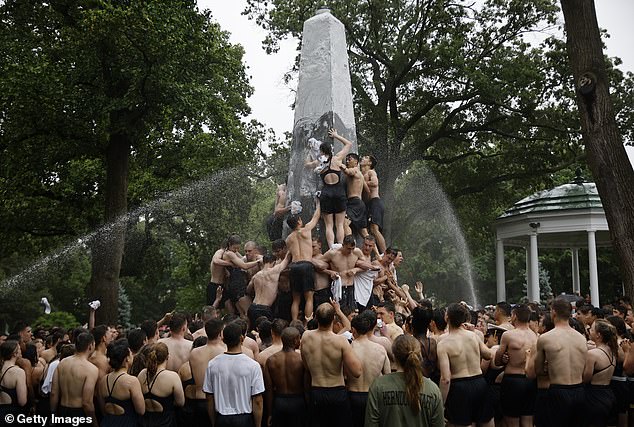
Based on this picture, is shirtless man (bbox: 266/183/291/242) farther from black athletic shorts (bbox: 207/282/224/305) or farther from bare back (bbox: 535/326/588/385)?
bare back (bbox: 535/326/588/385)

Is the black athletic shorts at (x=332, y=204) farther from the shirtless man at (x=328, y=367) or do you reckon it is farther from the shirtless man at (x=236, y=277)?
the shirtless man at (x=328, y=367)

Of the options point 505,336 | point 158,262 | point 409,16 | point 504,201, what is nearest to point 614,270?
point 504,201

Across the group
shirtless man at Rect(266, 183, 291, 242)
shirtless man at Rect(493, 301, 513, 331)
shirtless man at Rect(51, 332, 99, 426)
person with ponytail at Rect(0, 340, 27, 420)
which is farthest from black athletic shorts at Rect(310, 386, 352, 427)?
shirtless man at Rect(266, 183, 291, 242)

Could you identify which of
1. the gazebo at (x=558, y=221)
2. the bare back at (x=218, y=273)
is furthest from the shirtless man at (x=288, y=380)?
the gazebo at (x=558, y=221)

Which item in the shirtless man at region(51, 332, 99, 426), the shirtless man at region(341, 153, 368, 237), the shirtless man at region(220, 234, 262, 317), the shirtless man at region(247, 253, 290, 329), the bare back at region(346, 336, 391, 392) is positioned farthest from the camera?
the shirtless man at region(341, 153, 368, 237)

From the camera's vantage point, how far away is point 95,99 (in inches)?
755

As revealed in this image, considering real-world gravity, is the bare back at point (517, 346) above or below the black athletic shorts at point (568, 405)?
above

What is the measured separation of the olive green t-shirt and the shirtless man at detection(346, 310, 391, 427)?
191 centimetres

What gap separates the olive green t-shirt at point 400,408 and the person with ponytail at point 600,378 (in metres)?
3.10

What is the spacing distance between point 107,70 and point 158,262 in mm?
10268

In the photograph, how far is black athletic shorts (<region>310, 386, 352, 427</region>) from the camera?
6410mm

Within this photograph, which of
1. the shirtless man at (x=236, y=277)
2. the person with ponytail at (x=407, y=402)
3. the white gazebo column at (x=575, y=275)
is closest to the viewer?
the person with ponytail at (x=407, y=402)

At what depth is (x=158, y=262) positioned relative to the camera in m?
27.3

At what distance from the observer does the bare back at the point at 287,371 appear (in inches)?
259
